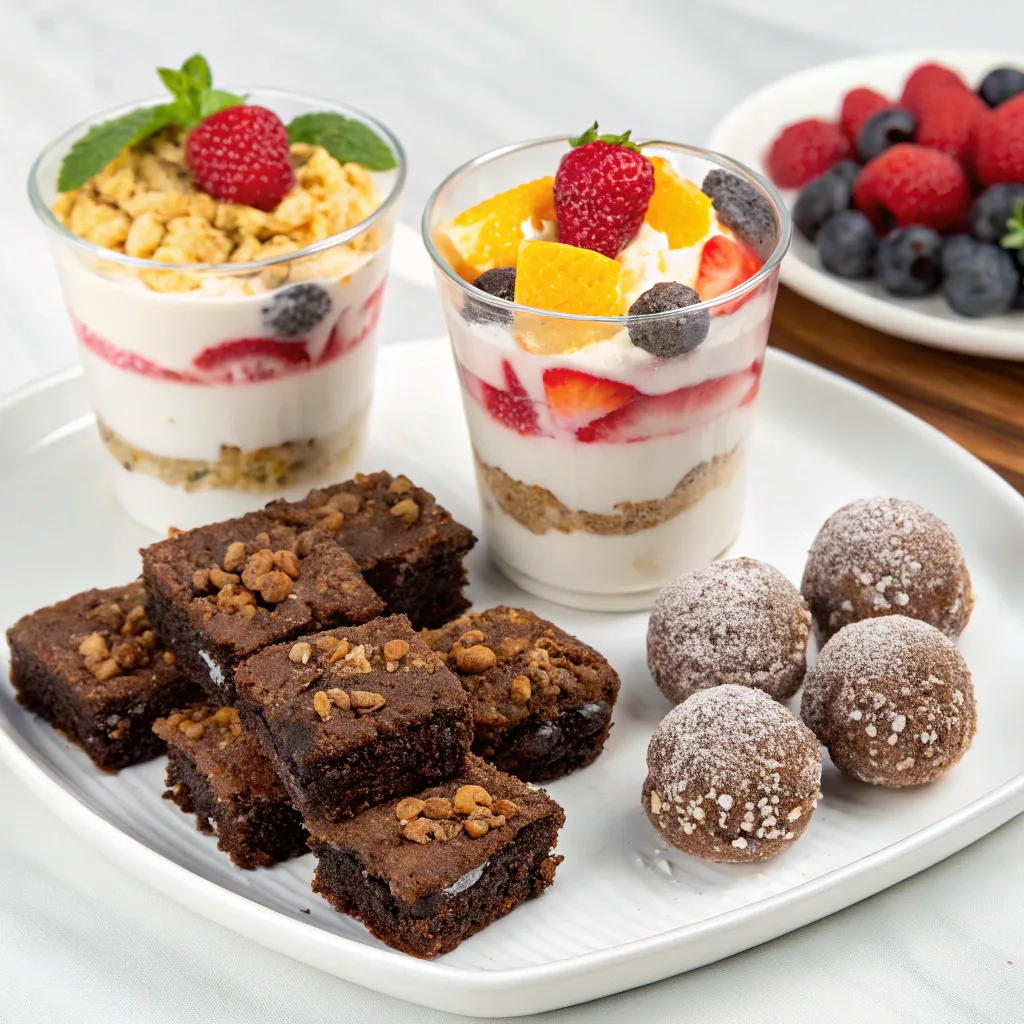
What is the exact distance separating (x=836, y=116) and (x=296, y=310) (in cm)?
196

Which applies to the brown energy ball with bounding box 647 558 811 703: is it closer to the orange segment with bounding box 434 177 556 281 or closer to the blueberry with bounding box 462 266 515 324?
the blueberry with bounding box 462 266 515 324

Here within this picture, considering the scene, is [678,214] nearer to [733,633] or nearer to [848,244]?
[733,633]

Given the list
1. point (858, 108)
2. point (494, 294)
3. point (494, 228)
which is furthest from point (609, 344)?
point (858, 108)

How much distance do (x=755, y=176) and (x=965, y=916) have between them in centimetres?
121

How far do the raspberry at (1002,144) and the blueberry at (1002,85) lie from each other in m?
0.18

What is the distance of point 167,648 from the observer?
2229 millimetres

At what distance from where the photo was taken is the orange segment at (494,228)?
7.43ft

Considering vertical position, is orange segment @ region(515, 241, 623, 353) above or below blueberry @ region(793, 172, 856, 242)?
above

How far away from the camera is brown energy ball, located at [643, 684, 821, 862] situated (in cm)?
188

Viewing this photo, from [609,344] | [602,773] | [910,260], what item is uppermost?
[609,344]

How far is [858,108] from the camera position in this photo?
3580mm

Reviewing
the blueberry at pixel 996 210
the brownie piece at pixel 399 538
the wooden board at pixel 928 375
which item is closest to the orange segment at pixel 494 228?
the brownie piece at pixel 399 538

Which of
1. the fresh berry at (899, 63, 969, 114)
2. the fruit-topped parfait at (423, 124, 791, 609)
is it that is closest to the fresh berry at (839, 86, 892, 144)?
the fresh berry at (899, 63, 969, 114)

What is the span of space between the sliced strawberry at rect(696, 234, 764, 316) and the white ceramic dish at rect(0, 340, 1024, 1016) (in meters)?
0.60
